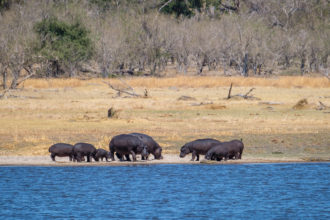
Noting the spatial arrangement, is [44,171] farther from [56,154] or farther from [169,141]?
[169,141]

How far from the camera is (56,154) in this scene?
19109 mm

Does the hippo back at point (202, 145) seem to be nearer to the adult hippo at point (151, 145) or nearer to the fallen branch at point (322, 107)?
the adult hippo at point (151, 145)

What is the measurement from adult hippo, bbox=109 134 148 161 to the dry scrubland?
8.20ft

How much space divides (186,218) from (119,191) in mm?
3133

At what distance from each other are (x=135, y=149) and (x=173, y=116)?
1372 centimetres

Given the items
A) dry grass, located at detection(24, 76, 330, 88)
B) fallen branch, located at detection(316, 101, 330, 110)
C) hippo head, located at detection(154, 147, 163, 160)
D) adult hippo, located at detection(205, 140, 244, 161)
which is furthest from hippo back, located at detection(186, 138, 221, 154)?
dry grass, located at detection(24, 76, 330, 88)

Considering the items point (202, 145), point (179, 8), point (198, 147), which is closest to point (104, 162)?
point (198, 147)

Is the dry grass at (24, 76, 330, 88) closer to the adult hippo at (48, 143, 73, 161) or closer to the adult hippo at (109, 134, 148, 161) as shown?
the adult hippo at (48, 143, 73, 161)

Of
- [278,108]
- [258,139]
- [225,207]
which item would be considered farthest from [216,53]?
[225,207]

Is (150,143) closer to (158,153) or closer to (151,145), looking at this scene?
(151,145)

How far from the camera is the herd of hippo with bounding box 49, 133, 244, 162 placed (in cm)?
1877

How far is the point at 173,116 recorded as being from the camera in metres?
32.5

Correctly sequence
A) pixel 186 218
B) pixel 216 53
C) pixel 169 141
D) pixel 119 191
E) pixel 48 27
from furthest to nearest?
pixel 216 53, pixel 48 27, pixel 169 141, pixel 119 191, pixel 186 218

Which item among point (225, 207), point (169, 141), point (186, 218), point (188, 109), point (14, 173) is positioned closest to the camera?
point (186, 218)
